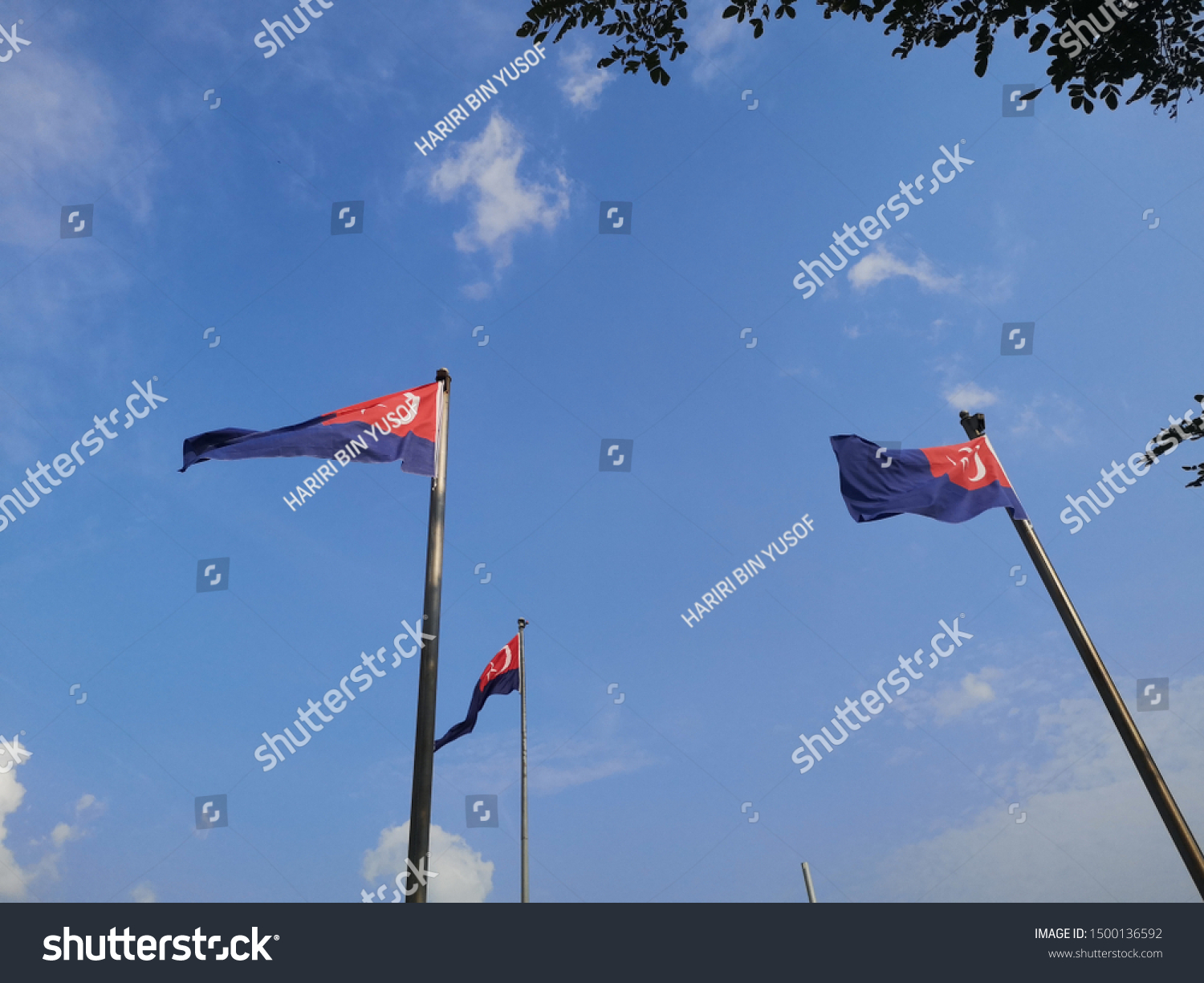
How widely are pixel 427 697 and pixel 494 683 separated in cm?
1038

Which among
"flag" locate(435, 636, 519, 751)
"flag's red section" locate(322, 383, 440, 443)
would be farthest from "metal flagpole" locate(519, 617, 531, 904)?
"flag's red section" locate(322, 383, 440, 443)

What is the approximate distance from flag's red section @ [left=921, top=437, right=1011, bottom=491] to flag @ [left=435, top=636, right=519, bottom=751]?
1011cm

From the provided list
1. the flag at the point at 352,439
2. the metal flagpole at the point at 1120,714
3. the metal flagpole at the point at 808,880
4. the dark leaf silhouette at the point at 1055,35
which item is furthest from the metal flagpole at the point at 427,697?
the metal flagpole at the point at 808,880

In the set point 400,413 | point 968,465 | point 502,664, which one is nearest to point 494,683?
point 502,664

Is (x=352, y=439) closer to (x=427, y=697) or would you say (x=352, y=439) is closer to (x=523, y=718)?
(x=427, y=697)

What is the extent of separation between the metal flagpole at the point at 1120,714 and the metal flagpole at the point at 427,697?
8494mm

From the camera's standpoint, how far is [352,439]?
8.73 m

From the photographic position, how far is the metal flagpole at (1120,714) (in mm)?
8320

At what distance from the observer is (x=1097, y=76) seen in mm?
4836

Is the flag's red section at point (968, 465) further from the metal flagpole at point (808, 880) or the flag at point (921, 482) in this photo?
the metal flagpole at point (808, 880)

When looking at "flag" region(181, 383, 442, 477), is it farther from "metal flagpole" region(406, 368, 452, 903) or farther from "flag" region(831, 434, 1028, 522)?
"flag" region(831, 434, 1028, 522)
